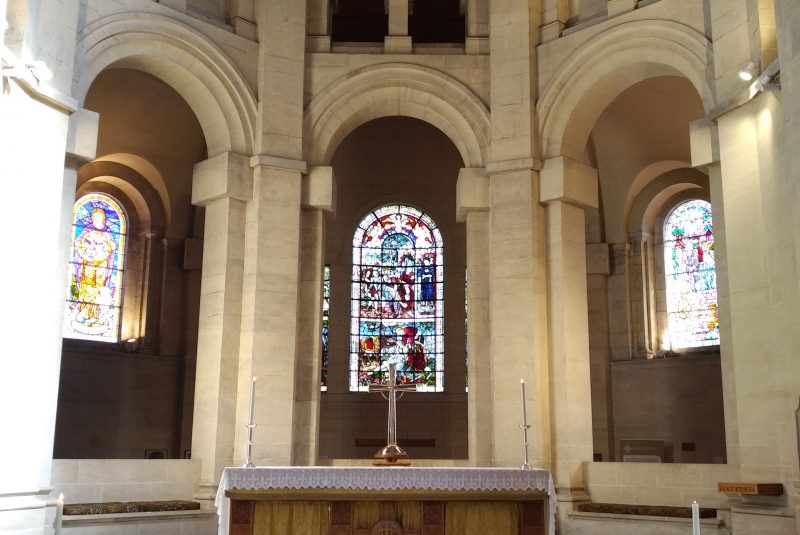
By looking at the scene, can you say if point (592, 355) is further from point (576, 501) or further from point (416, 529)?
point (416, 529)

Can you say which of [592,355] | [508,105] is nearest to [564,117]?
[508,105]

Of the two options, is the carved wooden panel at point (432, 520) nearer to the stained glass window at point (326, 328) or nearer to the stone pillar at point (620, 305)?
the stained glass window at point (326, 328)

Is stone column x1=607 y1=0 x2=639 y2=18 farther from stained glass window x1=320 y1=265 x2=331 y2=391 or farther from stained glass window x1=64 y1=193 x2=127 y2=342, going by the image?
stained glass window x1=64 y1=193 x2=127 y2=342

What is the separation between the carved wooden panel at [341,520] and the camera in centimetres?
1107

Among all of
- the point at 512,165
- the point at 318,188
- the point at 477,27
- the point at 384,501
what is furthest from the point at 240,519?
the point at 477,27

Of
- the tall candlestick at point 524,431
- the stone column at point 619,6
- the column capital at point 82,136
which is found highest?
the stone column at point 619,6

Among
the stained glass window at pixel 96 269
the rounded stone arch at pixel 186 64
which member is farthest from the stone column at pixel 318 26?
the stained glass window at pixel 96 269

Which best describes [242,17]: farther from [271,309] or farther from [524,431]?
[524,431]

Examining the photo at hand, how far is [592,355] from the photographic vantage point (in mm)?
17453

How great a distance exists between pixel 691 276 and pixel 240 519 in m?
10.5

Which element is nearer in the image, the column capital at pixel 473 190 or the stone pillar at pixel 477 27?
the column capital at pixel 473 190

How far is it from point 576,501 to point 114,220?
1025 centimetres

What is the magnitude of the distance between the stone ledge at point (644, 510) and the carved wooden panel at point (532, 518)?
1.64 m

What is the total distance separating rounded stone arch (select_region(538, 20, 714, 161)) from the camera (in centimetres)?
1302
